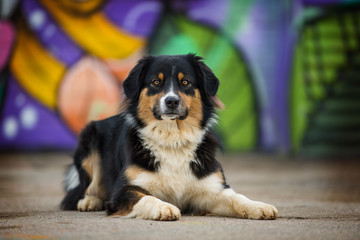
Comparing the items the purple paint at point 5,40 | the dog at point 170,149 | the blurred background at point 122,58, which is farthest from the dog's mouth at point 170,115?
the purple paint at point 5,40

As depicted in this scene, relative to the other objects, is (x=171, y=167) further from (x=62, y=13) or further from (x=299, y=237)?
(x=62, y=13)

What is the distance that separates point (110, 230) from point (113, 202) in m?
0.80

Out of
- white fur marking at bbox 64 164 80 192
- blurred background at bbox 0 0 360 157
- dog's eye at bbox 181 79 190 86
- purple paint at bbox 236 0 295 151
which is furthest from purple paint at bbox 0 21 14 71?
dog's eye at bbox 181 79 190 86

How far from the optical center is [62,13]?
1245 centimetres

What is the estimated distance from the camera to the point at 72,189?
505 cm

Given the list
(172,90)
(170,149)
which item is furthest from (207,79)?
(170,149)

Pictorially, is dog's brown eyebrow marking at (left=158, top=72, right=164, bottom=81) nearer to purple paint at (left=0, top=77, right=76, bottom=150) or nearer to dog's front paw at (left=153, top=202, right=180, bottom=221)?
dog's front paw at (left=153, top=202, right=180, bottom=221)

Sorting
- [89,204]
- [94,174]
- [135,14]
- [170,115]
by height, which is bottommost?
[89,204]

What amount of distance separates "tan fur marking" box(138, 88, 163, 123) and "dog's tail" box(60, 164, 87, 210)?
100cm

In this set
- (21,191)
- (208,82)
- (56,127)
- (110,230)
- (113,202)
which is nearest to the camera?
(110,230)

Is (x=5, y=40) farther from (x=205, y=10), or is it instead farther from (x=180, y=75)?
(x=180, y=75)

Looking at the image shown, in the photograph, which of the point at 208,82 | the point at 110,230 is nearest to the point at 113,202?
the point at 110,230

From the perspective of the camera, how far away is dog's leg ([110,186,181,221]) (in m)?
3.74

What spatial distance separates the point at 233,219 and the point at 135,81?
141 centimetres
